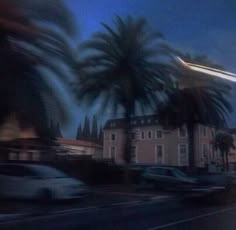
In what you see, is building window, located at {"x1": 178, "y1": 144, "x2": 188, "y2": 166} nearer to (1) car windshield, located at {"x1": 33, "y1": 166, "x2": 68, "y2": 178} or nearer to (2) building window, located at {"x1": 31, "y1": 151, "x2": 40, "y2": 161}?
(2) building window, located at {"x1": 31, "y1": 151, "x2": 40, "y2": 161}

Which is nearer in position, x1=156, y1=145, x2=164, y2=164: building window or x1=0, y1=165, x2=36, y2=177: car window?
x1=0, y1=165, x2=36, y2=177: car window

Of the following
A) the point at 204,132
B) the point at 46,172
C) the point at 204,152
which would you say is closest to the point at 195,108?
the point at 46,172

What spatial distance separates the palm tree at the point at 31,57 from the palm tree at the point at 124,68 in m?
10.6

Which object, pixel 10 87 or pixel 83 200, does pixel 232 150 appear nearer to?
pixel 83 200

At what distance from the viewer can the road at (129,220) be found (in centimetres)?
1443

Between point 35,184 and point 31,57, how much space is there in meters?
5.43

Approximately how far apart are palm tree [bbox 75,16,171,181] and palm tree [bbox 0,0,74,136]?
34.8ft

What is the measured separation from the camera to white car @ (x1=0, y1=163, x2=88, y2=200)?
21438 mm

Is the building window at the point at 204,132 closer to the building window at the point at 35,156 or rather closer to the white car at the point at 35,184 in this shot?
the building window at the point at 35,156

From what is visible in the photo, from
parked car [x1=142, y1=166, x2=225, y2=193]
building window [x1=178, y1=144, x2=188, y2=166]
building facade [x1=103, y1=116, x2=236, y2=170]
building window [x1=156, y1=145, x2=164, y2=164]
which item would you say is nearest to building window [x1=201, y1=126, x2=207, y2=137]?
building facade [x1=103, y1=116, x2=236, y2=170]

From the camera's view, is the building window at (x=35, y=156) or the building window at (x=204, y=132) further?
the building window at (x=204, y=132)

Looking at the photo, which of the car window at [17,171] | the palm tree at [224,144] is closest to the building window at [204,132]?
the palm tree at [224,144]

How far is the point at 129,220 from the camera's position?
1611 centimetres

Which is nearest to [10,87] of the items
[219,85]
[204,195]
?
[204,195]
